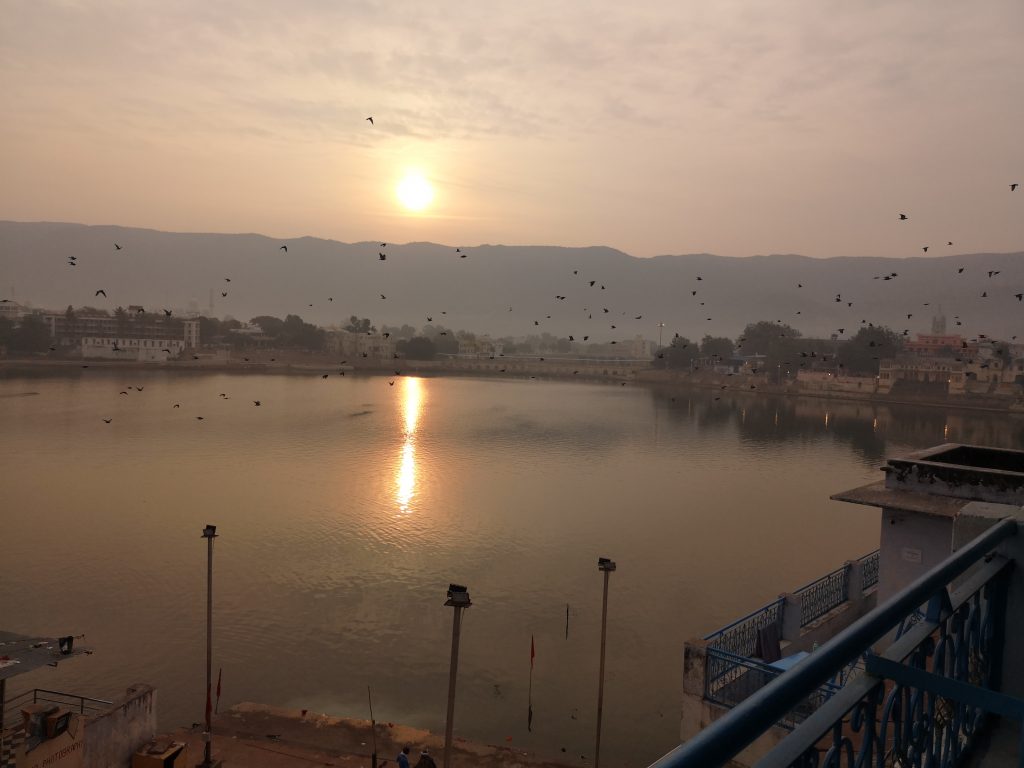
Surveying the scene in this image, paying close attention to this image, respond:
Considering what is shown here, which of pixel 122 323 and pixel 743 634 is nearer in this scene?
pixel 743 634

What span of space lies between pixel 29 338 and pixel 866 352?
3903 inches

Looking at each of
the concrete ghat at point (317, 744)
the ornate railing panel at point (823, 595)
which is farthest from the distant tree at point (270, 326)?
the ornate railing panel at point (823, 595)

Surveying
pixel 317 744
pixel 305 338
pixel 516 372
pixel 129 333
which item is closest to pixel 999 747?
pixel 317 744

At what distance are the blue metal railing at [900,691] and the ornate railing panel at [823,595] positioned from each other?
30.0 ft

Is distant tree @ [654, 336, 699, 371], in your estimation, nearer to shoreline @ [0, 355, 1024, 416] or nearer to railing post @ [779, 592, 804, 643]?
shoreline @ [0, 355, 1024, 416]

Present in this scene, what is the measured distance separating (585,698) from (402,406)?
179 feet

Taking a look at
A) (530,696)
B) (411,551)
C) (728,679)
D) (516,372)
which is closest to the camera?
(728,679)

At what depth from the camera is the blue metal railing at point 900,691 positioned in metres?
1.28

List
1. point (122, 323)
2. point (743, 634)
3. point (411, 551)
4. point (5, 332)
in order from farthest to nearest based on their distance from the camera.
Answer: point (122, 323), point (5, 332), point (411, 551), point (743, 634)

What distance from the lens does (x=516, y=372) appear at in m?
122

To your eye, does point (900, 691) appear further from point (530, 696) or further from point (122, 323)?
point (122, 323)

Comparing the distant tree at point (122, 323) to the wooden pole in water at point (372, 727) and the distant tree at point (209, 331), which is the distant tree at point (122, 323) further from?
the wooden pole in water at point (372, 727)

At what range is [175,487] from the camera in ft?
103

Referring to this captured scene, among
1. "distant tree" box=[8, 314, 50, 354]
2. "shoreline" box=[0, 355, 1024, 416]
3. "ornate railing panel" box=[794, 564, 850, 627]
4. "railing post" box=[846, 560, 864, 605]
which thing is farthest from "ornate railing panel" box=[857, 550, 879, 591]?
"distant tree" box=[8, 314, 50, 354]
